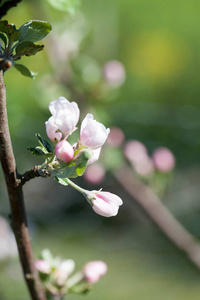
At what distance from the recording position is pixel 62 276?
2.12 ft

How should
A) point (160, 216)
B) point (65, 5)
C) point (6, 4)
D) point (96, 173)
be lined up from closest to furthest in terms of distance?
point (6, 4) → point (65, 5) → point (160, 216) → point (96, 173)

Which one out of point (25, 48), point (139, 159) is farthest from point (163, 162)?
point (25, 48)

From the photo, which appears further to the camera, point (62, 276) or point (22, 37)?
point (62, 276)

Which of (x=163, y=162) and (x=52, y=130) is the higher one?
(x=163, y=162)

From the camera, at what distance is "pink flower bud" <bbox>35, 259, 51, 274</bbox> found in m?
0.62

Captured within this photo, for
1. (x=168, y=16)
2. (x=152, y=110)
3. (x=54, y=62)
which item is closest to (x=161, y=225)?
(x=54, y=62)

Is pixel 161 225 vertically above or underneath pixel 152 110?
underneath

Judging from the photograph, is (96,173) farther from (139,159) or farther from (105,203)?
(105,203)

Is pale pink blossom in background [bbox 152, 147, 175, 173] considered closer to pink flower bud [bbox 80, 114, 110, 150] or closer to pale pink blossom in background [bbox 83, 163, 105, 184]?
pale pink blossom in background [bbox 83, 163, 105, 184]

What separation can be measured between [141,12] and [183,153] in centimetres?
240

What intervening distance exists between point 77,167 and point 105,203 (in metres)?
0.05

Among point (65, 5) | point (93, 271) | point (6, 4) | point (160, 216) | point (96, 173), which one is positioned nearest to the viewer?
point (6, 4)

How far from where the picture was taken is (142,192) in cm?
140

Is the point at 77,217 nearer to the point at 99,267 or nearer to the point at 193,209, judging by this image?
the point at 193,209
